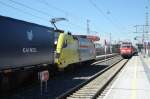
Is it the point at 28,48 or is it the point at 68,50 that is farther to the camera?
the point at 68,50

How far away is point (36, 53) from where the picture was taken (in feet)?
63.3

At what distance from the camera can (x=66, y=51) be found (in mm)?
26312

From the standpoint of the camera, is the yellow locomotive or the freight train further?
the yellow locomotive

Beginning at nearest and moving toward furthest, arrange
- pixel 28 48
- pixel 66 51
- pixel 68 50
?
1. pixel 28 48
2. pixel 66 51
3. pixel 68 50

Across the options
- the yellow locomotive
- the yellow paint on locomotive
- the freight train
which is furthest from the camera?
the yellow locomotive

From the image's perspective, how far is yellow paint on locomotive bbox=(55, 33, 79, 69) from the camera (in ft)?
81.0

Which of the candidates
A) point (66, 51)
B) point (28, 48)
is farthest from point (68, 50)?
point (28, 48)

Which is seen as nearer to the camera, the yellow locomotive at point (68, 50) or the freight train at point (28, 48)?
the freight train at point (28, 48)

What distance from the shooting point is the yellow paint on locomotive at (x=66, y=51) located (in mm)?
24688

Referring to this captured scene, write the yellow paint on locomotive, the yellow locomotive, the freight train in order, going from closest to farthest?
1. the freight train
2. the yellow paint on locomotive
3. the yellow locomotive

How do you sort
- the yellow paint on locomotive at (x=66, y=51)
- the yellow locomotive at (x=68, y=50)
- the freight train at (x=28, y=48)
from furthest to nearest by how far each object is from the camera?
the yellow locomotive at (x=68, y=50)
the yellow paint on locomotive at (x=66, y=51)
the freight train at (x=28, y=48)

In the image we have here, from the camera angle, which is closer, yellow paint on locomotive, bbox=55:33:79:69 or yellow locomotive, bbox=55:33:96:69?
yellow paint on locomotive, bbox=55:33:79:69

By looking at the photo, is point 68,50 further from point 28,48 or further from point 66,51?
point 28,48

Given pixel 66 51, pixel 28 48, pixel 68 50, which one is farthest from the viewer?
pixel 68 50
